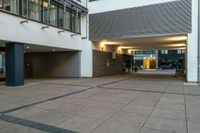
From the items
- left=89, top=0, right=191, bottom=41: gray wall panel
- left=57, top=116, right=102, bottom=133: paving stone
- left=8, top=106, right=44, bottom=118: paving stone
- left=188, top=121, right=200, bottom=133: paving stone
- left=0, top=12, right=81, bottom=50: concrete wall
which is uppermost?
left=89, top=0, right=191, bottom=41: gray wall panel

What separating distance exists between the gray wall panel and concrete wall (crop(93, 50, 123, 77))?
2.37 meters

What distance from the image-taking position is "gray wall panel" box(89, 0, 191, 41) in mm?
14281

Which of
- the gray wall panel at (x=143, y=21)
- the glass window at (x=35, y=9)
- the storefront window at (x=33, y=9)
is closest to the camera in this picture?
the storefront window at (x=33, y=9)

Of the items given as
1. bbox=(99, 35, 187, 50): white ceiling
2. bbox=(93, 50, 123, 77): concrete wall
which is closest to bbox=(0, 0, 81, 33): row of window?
bbox=(93, 50, 123, 77): concrete wall

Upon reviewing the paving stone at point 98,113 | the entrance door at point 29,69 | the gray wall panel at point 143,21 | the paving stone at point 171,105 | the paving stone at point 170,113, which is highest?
the gray wall panel at point 143,21

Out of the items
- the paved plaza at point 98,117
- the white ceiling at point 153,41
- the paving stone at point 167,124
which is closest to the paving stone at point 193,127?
the paved plaza at point 98,117

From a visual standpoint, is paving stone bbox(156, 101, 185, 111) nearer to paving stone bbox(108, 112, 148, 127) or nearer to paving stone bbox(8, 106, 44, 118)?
paving stone bbox(108, 112, 148, 127)

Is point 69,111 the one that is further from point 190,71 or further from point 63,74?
point 63,74

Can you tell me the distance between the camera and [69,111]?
19.6 ft

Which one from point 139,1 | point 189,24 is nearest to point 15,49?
point 139,1

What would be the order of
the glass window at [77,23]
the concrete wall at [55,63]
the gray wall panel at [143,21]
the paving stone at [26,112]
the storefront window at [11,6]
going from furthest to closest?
the concrete wall at [55,63] < the glass window at [77,23] < the gray wall panel at [143,21] < the storefront window at [11,6] < the paving stone at [26,112]

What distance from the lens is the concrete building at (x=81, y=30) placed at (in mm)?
11969

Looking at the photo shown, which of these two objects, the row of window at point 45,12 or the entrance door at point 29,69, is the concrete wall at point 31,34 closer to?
the row of window at point 45,12

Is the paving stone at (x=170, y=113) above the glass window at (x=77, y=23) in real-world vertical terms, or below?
below
